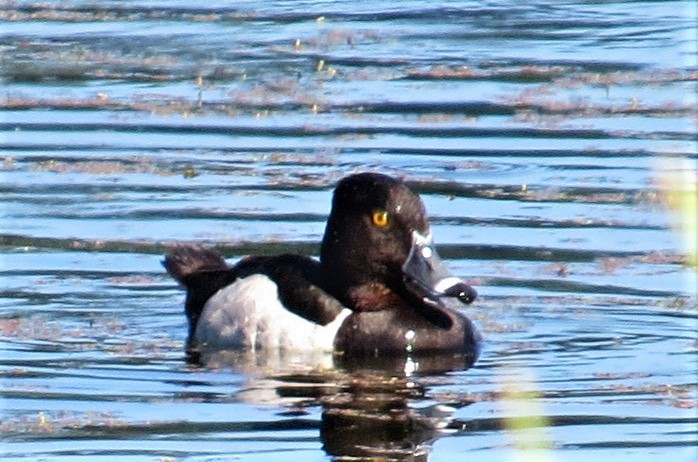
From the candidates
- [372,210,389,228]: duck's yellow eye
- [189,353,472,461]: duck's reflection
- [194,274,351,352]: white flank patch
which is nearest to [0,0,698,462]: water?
[189,353,472,461]: duck's reflection

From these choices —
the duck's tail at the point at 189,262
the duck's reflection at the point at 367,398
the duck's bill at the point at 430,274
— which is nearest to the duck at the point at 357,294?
Answer: the duck's bill at the point at 430,274

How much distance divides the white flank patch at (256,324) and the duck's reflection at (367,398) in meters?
0.12

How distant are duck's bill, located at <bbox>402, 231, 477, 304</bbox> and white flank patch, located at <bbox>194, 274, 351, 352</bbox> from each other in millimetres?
437

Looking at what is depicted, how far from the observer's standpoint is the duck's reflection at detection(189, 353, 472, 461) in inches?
301

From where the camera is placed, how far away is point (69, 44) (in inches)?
706

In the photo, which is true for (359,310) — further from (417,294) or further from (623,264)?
(623,264)

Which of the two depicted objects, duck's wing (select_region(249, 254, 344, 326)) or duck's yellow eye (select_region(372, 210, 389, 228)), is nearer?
duck's yellow eye (select_region(372, 210, 389, 228))

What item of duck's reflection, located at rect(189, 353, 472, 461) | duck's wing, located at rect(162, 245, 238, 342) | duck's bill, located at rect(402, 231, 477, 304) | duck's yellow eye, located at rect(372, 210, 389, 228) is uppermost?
duck's yellow eye, located at rect(372, 210, 389, 228)

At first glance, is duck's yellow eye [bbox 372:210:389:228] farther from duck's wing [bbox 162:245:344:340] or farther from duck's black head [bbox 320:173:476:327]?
duck's wing [bbox 162:245:344:340]

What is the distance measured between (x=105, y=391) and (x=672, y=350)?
2776 mm

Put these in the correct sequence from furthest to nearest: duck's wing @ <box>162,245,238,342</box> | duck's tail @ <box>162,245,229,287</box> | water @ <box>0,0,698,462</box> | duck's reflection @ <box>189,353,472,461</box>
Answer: duck's tail @ <box>162,245,229,287</box> < duck's wing @ <box>162,245,238,342</box> < water @ <box>0,0,698,462</box> < duck's reflection @ <box>189,353,472,461</box>

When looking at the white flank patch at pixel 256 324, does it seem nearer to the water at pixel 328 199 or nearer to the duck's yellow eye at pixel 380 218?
the water at pixel 328 199

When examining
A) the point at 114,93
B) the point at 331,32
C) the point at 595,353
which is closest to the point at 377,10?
the point at 331,32

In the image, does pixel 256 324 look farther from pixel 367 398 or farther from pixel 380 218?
pixel 367 398
